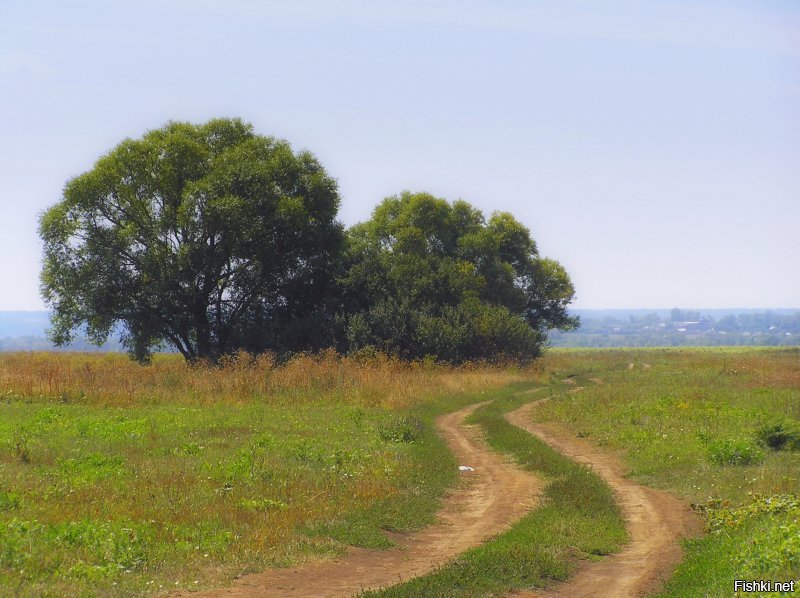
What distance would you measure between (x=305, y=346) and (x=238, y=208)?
362 inches

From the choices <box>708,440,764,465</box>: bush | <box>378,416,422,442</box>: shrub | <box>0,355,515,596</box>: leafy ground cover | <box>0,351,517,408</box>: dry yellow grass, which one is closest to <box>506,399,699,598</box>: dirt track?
<box>708,440,764,465</box>: bush

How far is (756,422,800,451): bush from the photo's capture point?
1944cm

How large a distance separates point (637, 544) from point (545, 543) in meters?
1.72

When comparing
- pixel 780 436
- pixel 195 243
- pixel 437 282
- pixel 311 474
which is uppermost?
pixel 195 243

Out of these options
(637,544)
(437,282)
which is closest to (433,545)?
(637,544)

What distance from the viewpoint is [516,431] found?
24328 mm

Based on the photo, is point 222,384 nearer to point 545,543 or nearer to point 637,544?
point 545,543

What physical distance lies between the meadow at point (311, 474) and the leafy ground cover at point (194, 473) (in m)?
0.05

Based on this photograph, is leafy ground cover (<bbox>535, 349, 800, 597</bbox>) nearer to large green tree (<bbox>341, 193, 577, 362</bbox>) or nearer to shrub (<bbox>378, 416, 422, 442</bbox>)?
shrub (<bbox>378, 416, 422, 442</bbox>)

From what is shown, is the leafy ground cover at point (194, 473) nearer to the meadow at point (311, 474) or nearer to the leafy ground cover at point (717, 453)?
the meadow at point (311, 474)

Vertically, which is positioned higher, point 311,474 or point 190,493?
point 190,493

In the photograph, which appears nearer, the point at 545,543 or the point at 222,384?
the point at 545,543

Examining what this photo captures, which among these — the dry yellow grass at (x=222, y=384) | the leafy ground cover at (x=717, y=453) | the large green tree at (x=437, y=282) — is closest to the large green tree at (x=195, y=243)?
the large green tree at (x=437, y=282)

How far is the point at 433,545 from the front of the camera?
12.6 meters
